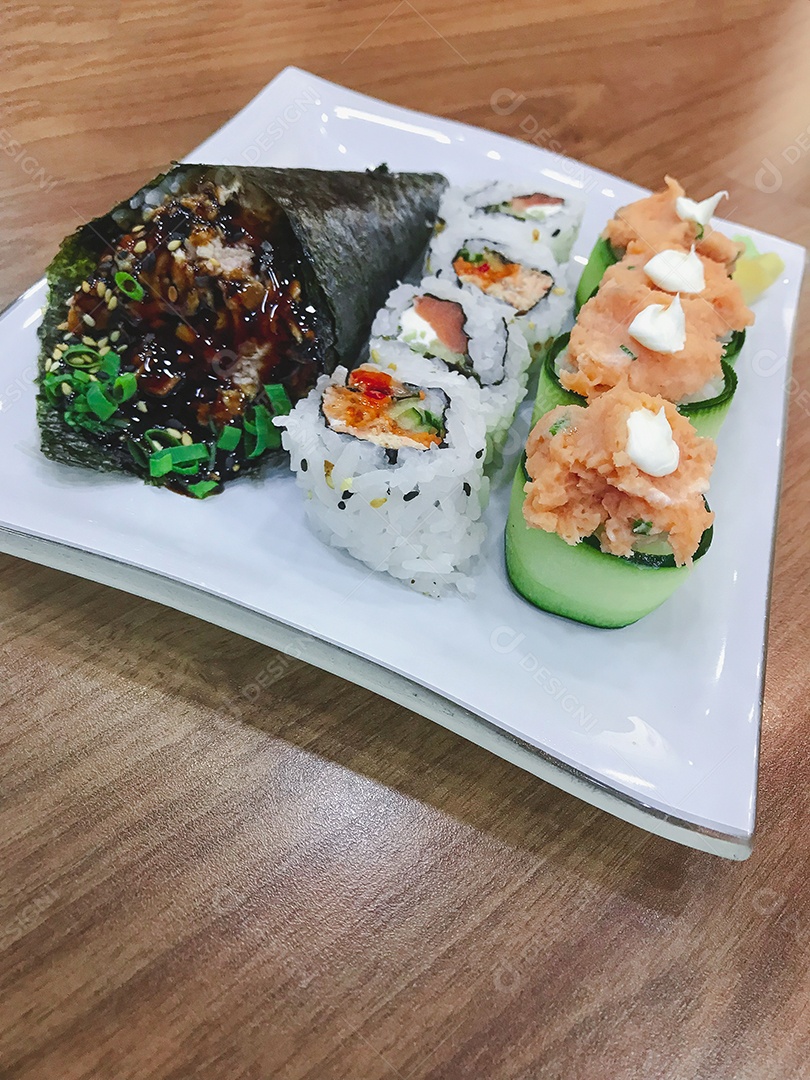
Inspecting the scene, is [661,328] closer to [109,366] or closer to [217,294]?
[217,294]

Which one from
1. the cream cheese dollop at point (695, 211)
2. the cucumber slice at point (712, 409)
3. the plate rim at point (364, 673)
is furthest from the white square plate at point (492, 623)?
the cream cheese dollop at point (695, 211)

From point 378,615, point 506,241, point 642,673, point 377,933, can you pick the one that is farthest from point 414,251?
point 377,933

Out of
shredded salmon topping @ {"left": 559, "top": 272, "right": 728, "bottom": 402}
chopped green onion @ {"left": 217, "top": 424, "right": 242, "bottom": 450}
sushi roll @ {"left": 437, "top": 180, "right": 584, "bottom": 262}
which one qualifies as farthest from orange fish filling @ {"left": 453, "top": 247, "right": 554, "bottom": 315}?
chopped green onion @ {"left": 217, "top": 424, "right": 242, "bottom": 450}

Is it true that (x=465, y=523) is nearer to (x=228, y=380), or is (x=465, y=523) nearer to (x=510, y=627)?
(x=510, y=627)

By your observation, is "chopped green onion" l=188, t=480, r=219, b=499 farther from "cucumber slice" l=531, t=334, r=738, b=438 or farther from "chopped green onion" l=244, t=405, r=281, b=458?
"cucumber slice" l=531, t=334, r=738, b=438

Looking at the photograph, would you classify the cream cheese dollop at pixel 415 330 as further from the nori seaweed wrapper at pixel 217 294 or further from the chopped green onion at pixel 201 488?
the chopped green onion at pixel 201 488

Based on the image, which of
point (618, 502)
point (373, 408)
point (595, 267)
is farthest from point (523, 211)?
point (618, 502)
